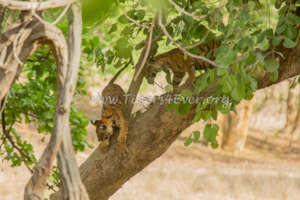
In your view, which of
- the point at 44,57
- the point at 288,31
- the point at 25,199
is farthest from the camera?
the point at 44,57

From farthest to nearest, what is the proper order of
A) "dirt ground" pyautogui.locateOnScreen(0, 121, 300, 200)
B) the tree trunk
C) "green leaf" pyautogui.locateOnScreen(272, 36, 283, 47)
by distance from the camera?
the tree trunk → "dirt ground" pyautogui.locateOnScreen(0, 121, 300, 200) → "green leaf" pyautogui.locateOnScreen(272, 36, 283, 47)

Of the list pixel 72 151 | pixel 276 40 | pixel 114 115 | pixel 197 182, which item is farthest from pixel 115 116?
pixel 197 182

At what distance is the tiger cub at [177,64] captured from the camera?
2.12m

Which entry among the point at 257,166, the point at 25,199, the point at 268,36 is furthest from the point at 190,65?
the point at 257,166

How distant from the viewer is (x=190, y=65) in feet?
6.98

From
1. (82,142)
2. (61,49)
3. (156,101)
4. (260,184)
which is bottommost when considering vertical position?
(260,184)

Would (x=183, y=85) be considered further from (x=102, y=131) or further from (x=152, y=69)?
(x=102, y=131)

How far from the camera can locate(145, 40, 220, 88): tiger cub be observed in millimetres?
2125

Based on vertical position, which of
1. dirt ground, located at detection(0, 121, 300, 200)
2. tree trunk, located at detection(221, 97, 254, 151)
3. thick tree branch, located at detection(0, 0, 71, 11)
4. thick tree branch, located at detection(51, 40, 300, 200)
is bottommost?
dirt ground, located at detection(0, 121, 300, 200)

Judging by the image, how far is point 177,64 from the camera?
7.21 feet

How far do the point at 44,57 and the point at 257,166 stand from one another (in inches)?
272

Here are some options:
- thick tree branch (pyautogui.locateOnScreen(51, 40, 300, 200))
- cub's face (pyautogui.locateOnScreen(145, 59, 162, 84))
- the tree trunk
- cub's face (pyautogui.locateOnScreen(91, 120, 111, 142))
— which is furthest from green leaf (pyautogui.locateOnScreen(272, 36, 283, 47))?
the tree trunk

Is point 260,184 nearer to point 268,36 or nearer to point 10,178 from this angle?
point 10,178

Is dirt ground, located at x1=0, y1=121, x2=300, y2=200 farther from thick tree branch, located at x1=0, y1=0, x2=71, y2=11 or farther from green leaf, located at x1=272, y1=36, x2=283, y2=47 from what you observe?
thick tree branch, located at x1=0, y1=0, x2=71, y2=11
